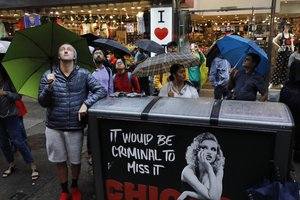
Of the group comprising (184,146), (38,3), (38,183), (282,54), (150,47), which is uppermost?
(38,3)

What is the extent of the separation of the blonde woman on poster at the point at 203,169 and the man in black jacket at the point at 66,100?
1.15 meters

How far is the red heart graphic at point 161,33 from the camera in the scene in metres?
8.02

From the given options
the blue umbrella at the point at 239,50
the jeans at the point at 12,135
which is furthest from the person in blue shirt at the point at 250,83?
the jeans at the point at 12,135

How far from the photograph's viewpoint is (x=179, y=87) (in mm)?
3930

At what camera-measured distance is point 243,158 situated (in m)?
2.50

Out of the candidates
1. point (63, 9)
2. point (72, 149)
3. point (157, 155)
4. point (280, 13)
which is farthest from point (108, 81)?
point (280, 13)

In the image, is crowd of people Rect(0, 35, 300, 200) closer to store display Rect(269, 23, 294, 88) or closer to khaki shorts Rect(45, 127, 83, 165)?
khaki shorts Rect(45, 127, 83, 165)

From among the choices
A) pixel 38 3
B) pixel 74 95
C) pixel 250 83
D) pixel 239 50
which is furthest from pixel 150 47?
pixel 38 3

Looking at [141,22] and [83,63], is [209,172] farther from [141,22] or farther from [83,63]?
[141,22]

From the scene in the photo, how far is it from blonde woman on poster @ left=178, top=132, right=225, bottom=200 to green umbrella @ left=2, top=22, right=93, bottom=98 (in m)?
1.72

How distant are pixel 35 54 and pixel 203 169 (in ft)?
7.32

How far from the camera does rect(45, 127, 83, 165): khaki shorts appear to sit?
3.34 metres

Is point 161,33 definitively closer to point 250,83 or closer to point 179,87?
point 250,83

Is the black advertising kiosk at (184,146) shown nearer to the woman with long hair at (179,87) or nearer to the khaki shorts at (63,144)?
the khaki shorts at (63,144)
